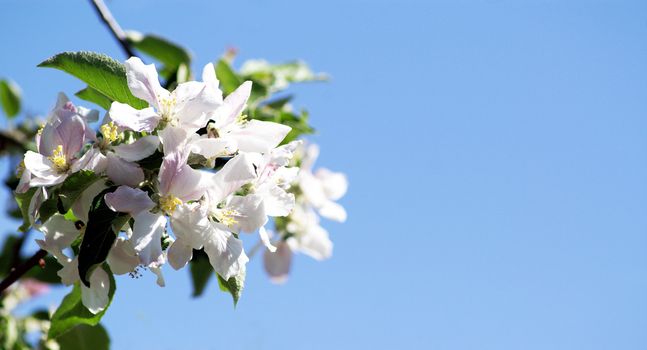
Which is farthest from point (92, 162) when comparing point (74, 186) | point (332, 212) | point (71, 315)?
point (332, 212)

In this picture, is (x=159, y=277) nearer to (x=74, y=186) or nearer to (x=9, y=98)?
(x=74, y=186)

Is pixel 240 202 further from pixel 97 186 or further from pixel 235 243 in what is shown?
pixel 97 186

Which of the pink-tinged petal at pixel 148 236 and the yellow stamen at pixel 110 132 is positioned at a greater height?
the yellow stamen at pixel 110 132

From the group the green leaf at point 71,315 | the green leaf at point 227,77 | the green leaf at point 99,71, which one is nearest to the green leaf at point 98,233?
the green leaf at point 99,71

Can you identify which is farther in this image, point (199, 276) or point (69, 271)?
point (199, 276)

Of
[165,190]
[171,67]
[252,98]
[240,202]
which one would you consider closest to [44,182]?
[165,190]

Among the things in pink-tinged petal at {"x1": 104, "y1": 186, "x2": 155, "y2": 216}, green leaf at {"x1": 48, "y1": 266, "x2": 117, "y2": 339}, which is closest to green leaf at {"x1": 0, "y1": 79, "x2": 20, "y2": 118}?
green leaf at {"x1": 48, "y1": 266, "x2": 117, "y2": 339}

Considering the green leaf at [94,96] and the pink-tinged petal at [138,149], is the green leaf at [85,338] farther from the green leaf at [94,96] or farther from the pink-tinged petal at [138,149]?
the pink-tinged petal at [138,149]
